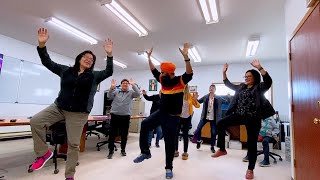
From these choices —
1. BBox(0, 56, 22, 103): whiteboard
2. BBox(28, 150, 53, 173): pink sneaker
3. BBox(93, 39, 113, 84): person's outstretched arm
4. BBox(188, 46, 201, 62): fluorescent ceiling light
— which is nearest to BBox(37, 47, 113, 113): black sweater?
BBox(93, 39, 113, 84): person's outstretched arm

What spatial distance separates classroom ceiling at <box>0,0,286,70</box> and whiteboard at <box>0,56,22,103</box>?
2.53 feet

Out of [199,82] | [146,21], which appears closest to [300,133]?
[146,21]

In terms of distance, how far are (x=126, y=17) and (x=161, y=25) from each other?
87cm

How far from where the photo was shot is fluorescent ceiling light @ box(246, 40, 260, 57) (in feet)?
17.4

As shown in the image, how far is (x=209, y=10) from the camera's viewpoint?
3.78 m

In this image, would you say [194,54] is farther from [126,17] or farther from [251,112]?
[251,112]

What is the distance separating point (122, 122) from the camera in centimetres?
397

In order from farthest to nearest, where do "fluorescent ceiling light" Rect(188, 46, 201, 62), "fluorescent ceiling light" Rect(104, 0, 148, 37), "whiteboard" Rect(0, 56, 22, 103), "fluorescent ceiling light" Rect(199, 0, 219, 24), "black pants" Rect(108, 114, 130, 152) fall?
"fluorescent ceiling light" Rect(188, 46, 201, 62) < "whiteboard" Rect(0, 56, 22, 103) < "black pants" Rect(108, 114, 130, 152) < "fluorescent ceiling light" Rect(104, 0, 148, 37) < "fluorescent ceiling light" Rect(199, 0, 219, 24)

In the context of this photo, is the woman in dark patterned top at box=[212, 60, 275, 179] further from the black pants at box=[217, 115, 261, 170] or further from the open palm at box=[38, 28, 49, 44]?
the open palm at box=[38, 28, 49, 44]

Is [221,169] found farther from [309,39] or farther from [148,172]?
[309,39]

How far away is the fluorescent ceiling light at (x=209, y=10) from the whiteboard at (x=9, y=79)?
5710 mm

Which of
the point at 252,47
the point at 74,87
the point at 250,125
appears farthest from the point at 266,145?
the point at 74,87

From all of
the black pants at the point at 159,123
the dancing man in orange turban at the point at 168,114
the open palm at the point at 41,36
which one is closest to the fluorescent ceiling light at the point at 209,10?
the dancing man in orange turban at the point at 168,114

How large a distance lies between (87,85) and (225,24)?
3516 mm
